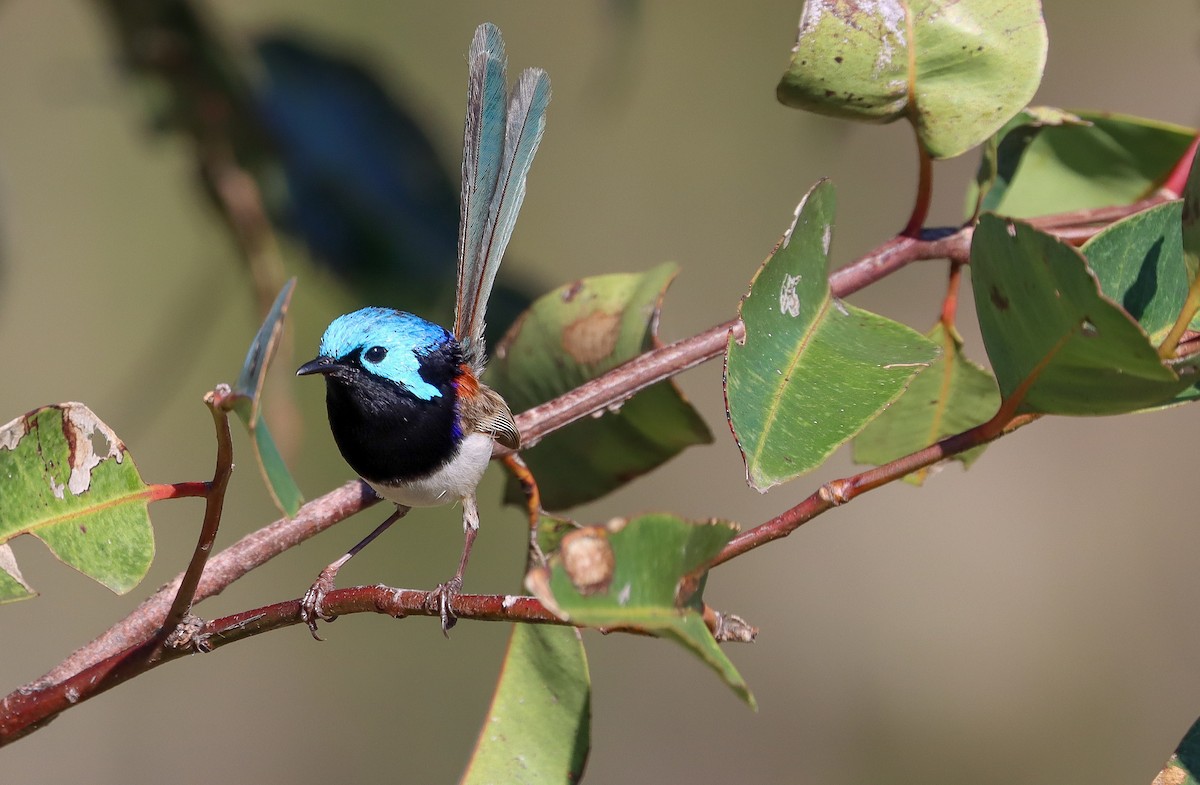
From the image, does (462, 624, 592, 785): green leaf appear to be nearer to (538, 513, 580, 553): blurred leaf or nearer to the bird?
(538, 513, 580, 553): blurred leaf

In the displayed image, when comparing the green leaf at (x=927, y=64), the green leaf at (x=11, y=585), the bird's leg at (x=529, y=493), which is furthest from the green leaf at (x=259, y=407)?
the green leaf at (x=927, y=64)

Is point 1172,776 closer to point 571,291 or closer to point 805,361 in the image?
point 805,361

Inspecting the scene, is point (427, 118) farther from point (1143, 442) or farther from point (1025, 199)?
point (1143, 442)

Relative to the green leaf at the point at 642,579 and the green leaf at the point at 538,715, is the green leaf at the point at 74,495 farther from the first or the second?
the green leaf at the point at 642,579

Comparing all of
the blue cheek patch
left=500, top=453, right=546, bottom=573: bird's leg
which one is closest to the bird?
the blue cheek patch

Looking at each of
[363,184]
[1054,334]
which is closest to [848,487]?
[1054,334]

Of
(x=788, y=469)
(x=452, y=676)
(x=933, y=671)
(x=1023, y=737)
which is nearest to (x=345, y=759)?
(x=452, y=676)
